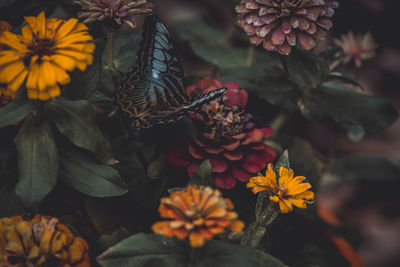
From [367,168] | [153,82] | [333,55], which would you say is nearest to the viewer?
[153,82]

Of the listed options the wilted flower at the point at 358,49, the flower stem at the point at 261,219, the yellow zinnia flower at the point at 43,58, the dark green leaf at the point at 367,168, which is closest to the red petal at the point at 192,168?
the flower stem at the point at 261,219

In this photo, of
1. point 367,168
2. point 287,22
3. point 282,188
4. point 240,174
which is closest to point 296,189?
point 282,188

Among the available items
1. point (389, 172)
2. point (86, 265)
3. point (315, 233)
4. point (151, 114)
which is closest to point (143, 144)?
point (151, 114)

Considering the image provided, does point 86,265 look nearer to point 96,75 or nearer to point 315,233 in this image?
point 96,75

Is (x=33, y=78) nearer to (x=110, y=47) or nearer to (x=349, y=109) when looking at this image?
(x=110, y=47)

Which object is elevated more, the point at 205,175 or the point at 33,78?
the point at 33,78

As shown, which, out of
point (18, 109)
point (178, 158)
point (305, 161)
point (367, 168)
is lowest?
point (367, 168)
